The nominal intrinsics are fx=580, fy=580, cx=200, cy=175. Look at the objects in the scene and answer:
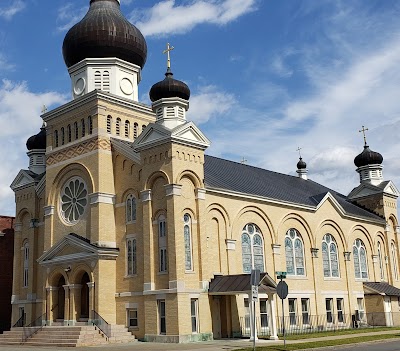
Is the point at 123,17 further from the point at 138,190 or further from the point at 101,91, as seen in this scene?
the point at 138,190

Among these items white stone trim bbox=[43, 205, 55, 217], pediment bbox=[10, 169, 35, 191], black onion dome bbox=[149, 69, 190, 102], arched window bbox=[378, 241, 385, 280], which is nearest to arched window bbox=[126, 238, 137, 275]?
white stone trim bbox=[43, 205, 55, 217]

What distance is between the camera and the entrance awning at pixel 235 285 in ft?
103

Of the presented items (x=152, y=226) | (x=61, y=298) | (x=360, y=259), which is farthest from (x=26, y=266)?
(x=360, y=259)

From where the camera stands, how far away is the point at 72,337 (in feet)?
98.8

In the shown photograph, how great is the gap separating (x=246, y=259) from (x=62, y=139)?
46.8 ft

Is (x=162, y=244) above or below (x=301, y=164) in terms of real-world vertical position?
below

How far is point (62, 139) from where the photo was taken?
124ft

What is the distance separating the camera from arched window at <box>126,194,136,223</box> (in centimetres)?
3438

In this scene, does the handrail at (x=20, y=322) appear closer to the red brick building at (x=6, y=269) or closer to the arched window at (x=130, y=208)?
the red brick building at (x=6, y=269)

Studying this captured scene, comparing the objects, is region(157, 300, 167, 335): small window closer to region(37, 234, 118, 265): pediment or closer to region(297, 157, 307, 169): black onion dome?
region(37, 234, 118, 265): pediment

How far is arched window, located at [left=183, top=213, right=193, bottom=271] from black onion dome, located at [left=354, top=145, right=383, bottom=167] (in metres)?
26.9

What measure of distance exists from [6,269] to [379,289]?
29.7 meters

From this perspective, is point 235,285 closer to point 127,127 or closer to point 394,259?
point 127,127

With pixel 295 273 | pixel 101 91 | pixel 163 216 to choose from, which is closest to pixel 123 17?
pixel 101 91
